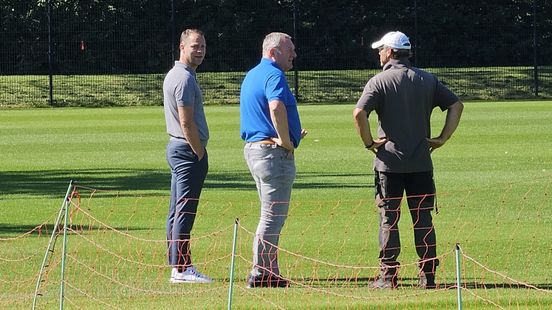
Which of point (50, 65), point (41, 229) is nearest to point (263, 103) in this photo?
point (41, 229)

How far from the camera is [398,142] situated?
34.6ft

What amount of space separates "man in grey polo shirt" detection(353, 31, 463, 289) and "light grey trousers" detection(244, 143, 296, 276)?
621 mm

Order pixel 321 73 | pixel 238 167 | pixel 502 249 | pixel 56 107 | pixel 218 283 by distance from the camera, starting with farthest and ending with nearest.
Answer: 1. pixel 321 73
2. pixel 56 107
3. pixel 238 167
4. pixel 502 249
5. pixel 218 283

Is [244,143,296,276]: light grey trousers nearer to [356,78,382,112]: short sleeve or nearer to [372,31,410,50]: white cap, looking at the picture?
[356,78,382,112]: short sleeve

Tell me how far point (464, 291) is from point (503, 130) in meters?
17.4

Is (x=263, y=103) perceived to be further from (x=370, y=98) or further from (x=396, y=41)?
(x=396, y=41)

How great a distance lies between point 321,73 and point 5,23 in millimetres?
9845

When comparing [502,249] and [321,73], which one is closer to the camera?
[502,249]

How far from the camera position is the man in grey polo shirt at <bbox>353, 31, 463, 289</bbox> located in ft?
34.5

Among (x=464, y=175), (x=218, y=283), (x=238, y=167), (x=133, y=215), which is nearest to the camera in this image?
(x=218, y=283)

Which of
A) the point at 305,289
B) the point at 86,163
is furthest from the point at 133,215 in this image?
the point at 86,163

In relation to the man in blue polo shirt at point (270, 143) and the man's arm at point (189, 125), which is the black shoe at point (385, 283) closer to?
the man in blue polo shirt at point (270, 143)

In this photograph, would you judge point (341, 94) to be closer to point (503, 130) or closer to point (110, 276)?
point (503, 130)

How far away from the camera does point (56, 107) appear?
38.4 meters
